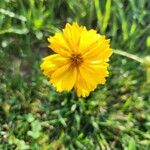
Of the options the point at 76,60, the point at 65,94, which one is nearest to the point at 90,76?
the point at 76,60

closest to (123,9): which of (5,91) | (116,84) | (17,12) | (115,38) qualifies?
(115,38)

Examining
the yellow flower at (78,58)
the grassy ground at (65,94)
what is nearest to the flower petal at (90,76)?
the yellow flower at (78,58)

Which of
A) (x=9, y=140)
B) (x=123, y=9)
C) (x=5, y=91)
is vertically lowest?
(x=9, y=140)

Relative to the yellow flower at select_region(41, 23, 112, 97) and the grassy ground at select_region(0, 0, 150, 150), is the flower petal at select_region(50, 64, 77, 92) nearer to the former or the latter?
the yellow flower at select_region(41, 23, 112, 97)

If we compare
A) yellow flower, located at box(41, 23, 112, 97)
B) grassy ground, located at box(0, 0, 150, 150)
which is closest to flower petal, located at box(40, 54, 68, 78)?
yellow flower, located at box(41, 23, 112, 97)

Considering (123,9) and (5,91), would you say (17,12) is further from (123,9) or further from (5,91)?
(123,9)

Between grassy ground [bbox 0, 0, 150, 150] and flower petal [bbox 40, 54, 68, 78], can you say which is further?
grassy ground [bbox 0, 0, 150, 150]

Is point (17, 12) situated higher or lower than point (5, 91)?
higher

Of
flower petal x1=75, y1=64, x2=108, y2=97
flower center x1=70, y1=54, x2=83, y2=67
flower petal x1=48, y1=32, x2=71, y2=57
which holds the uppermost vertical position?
flower petal x1=48, y1=32, x2=71, y2=57
